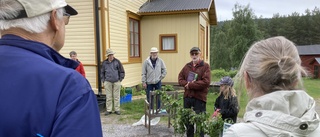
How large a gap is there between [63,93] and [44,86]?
0.07 m

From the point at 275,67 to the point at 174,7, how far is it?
32.0ft

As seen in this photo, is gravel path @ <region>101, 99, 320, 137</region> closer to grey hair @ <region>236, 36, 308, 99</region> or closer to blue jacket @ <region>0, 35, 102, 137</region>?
grey hair @ <region>236, 36, 308, 99</region>

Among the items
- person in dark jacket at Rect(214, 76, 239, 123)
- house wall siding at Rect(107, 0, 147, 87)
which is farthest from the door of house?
person in dark jacket at Rect(214, 76, 239, 123)

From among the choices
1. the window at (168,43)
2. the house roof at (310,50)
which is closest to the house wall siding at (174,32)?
the window at (168,43)

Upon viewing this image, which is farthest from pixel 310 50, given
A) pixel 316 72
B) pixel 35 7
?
pixel 35 7

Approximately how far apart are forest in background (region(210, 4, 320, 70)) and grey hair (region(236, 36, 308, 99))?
14643 mm

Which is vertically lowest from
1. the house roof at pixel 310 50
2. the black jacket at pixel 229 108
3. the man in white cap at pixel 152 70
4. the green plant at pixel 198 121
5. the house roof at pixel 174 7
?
the green plant at pixel 198 121

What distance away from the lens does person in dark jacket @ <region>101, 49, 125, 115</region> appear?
23.1 ft

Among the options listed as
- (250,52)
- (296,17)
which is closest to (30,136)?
(250,52)

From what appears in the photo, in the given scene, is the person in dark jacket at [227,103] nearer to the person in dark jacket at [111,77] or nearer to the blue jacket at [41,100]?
the blue jacket at [41,100]

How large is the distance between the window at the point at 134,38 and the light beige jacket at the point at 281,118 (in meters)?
9.02

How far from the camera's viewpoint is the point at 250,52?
136 cm

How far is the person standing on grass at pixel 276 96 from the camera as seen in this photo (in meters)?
1.15

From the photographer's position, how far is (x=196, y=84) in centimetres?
467
